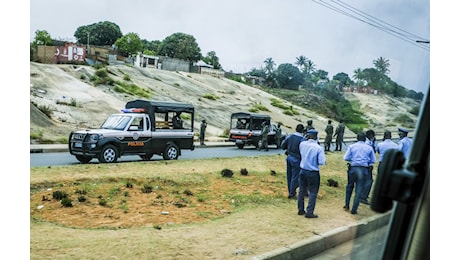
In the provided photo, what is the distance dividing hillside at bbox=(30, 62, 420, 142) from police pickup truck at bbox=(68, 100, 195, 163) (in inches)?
4.2

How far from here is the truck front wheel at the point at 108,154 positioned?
197 inches

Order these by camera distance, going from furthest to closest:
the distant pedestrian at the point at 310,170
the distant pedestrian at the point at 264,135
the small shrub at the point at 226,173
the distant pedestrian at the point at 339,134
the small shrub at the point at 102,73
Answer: the distant pedestrian at the point at 264,135 → the small shrub at the point at 226,173 → the distant pedestrian at the point at 339,134 → the small shrub at the point at 102,73 → the distant pedestrian at the point at 310,170

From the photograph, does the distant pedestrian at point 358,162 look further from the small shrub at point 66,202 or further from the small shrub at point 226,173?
the small shrub at point 66,202

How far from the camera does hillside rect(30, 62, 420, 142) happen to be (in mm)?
4535

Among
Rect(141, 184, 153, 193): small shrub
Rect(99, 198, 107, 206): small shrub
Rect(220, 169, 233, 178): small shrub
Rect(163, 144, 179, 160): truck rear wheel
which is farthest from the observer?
Rect(163, 144, 179, 160): truck rear wheel

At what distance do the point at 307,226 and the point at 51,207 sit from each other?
2394 mm

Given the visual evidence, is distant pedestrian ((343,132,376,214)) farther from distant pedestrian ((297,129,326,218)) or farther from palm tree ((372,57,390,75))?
palm tree ((372,57,390,75))

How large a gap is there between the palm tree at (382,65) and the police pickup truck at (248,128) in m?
2.20

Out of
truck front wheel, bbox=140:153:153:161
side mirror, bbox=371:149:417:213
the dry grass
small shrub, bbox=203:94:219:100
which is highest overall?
side mirror, bbox=371:149:417:213

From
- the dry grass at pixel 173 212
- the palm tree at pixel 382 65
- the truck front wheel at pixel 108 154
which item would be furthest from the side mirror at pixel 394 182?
the truck front wheel at pixel 108 154

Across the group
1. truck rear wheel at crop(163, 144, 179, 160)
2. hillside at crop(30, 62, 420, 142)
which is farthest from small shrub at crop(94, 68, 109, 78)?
truck rear wheel at crop(163, 144, 179, 160)

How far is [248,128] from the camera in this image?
664 cm

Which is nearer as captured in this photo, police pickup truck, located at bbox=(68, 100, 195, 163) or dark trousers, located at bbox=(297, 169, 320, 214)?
dark trousers, located at bbox=(297, 169, 320, 214)

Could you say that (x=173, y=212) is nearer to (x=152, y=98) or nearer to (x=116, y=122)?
(x=116, y=122)
